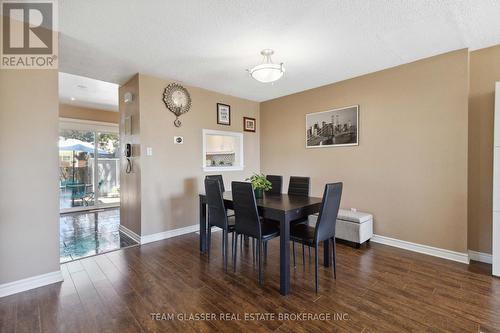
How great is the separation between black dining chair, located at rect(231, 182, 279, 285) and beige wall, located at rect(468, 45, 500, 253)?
2.50 meters

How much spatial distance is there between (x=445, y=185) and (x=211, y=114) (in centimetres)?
373

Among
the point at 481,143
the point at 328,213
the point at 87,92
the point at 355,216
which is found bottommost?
the point at 355,216

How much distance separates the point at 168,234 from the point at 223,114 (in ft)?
7.95

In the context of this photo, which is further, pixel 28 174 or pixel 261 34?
pixel 261 34

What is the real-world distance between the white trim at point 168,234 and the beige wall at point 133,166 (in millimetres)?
154

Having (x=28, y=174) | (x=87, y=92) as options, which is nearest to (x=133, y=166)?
(x=28, y=174)

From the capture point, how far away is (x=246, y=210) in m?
2.47

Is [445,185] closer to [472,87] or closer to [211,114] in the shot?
[472,87]

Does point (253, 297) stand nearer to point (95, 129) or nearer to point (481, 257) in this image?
point (481, 257)

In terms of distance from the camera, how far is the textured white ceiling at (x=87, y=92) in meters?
4.16

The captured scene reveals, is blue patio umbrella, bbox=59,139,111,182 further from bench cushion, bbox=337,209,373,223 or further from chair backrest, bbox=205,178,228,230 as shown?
bench cushion, bbox=337,209,373,223

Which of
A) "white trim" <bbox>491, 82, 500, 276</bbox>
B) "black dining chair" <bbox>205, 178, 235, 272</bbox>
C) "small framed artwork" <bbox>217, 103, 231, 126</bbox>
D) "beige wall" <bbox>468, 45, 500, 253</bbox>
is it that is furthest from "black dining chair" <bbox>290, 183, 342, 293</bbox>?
"small framed artwork" <bbox>217, 103, 231, 126</bbox>

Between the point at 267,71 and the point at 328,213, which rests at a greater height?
the point at 267,71

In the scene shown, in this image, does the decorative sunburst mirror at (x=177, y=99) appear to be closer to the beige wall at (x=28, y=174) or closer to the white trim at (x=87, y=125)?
the beige wall at (x=28, y=174)
